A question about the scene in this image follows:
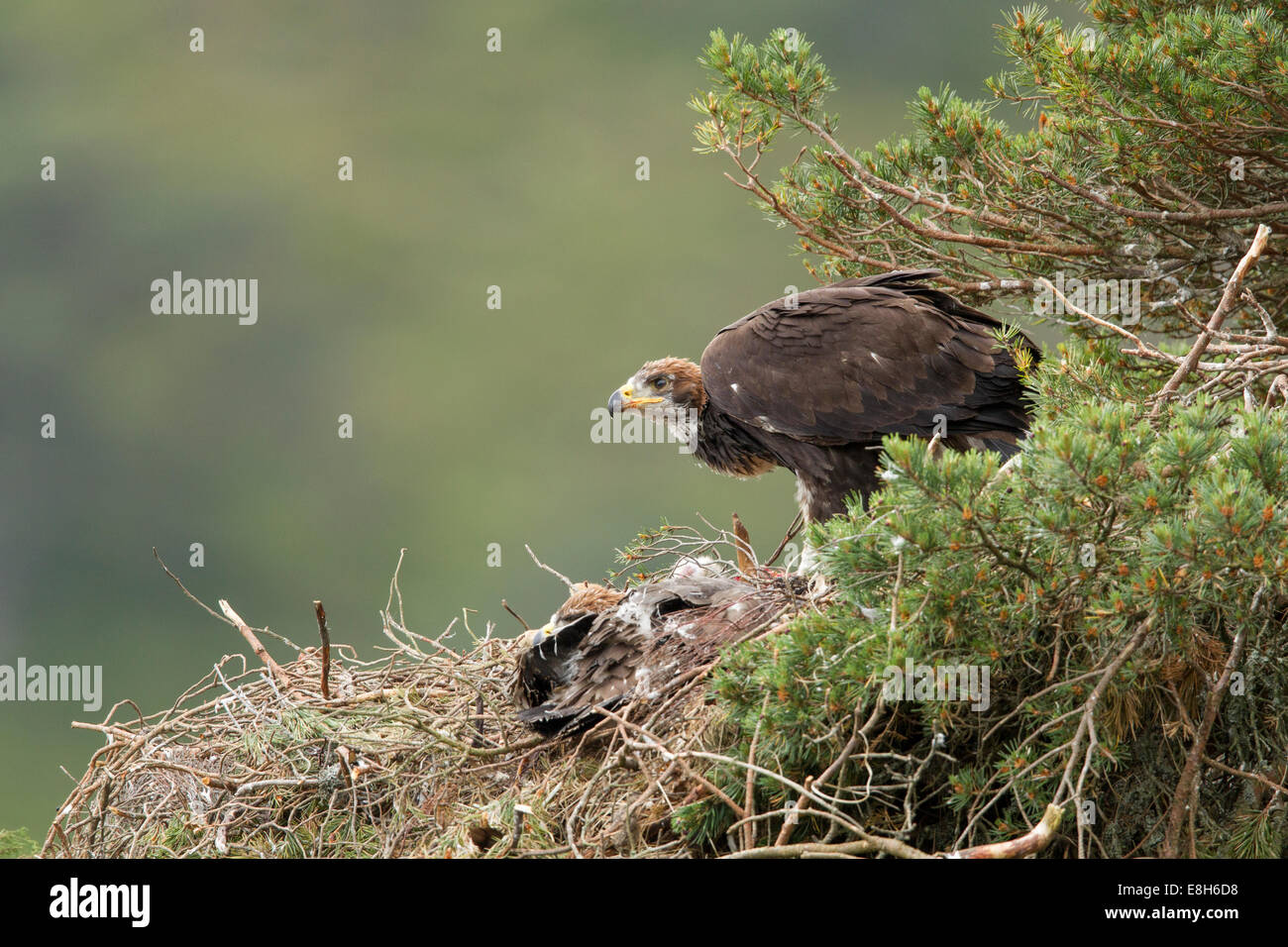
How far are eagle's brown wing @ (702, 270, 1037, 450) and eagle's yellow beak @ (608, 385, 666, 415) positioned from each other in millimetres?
474

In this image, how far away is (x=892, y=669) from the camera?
2148 millimetres

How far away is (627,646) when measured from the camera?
346cm

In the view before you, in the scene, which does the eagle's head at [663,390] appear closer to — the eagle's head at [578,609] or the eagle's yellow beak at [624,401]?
the eagle's yellow beak at [624,401]

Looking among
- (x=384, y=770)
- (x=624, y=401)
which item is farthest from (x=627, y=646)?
(x=624, y=401)

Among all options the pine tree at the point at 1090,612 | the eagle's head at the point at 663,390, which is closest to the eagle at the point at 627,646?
the pine tree at the point at 1090,612

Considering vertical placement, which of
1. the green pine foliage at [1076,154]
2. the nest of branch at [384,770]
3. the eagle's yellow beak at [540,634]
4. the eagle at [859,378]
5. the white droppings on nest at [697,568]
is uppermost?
the green pine foliage at [1076,154]

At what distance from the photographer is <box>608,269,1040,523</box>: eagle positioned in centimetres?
424

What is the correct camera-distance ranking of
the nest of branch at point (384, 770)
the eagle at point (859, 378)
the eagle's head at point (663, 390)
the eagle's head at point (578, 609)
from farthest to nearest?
the eagle's head at point (663, 390) → the eagle at point (859, 378) → the eagle's head at point (578, 609) → the nest of branch at point (384, 770)

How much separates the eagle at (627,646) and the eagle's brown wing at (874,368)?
0.96 meters

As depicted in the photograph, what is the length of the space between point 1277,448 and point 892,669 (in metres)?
0.77

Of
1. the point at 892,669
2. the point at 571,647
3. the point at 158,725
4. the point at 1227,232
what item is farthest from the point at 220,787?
the point at 1227,232

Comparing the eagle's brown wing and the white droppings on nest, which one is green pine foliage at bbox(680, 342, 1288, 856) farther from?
the eagle's brown wing

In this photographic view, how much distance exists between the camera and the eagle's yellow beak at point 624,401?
487 cm

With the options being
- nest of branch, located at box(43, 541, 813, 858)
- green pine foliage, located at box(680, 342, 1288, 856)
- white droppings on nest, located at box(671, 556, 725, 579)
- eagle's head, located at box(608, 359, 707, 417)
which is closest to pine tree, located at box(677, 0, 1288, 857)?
green pine foliage, located at box(680, 342, 1288, 856)
